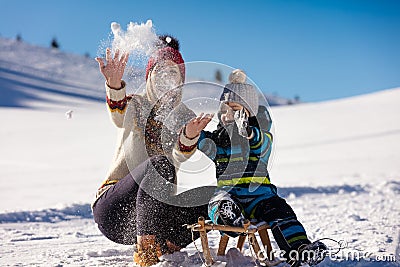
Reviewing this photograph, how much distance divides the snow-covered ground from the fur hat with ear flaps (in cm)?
65

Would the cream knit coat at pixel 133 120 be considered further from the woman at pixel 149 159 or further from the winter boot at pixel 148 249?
the winter boot at pixel 148 249

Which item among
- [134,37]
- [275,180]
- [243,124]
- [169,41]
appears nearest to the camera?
[243,124]

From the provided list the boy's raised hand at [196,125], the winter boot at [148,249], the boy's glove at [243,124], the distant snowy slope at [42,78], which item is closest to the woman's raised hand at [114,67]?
the boy's raised hand at [196,125]

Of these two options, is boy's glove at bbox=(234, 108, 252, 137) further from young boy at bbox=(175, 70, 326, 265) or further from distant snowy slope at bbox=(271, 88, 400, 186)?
distant snowy slope at bbox=(271, 88, 400, 186)

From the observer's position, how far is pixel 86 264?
265 centimetres

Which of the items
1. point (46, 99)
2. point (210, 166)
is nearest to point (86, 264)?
point (210, 166)

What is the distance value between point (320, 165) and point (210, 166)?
718 centimetres

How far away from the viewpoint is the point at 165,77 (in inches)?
95.3

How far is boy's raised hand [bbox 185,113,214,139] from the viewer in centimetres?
216

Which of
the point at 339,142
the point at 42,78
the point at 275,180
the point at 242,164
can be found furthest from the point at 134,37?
the point at 42,78

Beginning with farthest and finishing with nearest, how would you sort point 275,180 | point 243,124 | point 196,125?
point 275,180 < point 243,124 < point 196,125

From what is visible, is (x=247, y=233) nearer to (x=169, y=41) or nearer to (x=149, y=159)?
(x=149, y=159)

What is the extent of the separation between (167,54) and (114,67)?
0.27 metres

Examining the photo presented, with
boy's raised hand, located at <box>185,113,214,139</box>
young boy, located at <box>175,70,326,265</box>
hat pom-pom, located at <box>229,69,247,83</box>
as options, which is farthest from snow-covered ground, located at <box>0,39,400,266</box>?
hat pom-pom, located at <box>229,69,247,83</box>
